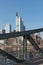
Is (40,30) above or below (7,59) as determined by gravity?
above

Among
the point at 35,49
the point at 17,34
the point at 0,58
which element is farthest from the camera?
the point at 35,49

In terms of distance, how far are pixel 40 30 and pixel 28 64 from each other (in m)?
2.35

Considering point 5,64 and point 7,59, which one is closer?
point 5,64

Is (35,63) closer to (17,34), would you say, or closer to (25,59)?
(25,59)

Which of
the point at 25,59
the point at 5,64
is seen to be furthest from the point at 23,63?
the point at 5,64

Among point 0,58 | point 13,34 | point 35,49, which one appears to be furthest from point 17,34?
point 35,49

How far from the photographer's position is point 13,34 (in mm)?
7348

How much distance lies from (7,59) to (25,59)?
2.50 ft

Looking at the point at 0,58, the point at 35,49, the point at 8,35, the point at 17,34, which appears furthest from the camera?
the point at 35,49

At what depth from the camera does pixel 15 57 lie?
784 cm

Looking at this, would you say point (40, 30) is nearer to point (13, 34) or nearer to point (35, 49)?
point (35, 49)

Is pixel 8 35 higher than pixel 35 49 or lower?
higher

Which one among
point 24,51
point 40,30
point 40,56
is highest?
point 40,30

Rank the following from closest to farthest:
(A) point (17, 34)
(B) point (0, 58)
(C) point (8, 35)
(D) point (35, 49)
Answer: (C) point (8, 35), (A) point (17, 34), (B) point (0, 58), (D) point (35, 49)
